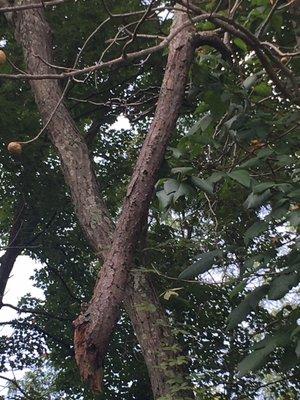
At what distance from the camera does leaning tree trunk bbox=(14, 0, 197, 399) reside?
2.28 metres

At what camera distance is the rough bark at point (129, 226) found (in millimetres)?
2193

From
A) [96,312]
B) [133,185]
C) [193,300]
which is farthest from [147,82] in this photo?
[96,312]

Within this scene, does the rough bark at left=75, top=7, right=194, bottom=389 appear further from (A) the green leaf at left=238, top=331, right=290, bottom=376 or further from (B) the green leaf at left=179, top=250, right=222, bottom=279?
(A) the green leaf at left=238, top=331, right=290, bottom=376

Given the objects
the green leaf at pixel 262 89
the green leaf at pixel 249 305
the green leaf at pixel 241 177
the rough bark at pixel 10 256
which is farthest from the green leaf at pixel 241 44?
the rough bark at pixel 10 256

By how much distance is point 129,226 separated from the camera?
7.79ft

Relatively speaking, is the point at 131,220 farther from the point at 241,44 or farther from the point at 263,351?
the point at 263,351

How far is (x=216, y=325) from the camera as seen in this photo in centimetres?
469

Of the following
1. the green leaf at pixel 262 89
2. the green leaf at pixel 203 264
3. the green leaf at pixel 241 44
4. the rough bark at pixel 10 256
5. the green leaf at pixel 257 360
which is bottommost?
the green leaf at pixel 257 360

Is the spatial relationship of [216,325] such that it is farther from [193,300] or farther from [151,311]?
[151,311]

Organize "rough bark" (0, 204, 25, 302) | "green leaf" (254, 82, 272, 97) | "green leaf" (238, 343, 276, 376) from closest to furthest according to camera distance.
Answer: "green leaf" (238, 343, 276, 376), "green leaf" (254, 82, 272, 97), "rough bark" (0, 204, 25, 302)

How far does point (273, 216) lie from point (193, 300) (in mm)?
3382

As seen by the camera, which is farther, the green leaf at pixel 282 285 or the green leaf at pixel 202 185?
the green leaf at pixel 202 185

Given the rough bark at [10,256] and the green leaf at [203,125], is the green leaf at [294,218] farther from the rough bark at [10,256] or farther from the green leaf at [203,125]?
the rough bark at [10,256]

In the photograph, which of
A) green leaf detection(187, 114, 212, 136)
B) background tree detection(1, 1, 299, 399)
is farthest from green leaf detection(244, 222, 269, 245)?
green leaf detection(187, 114, 212, 136)
